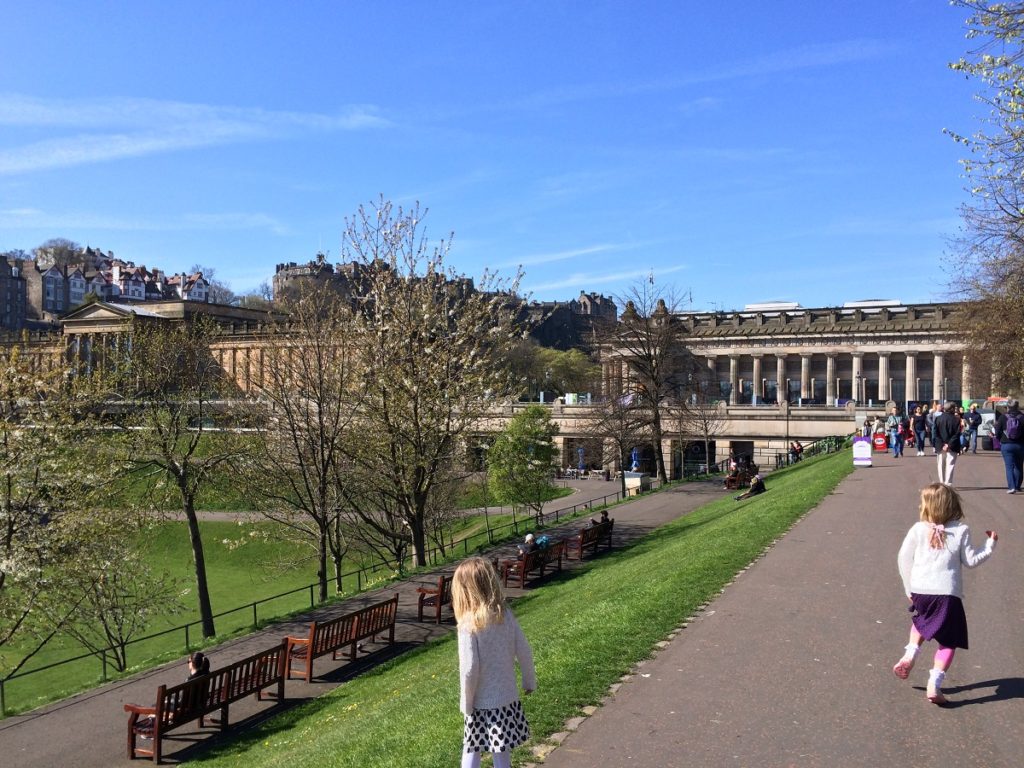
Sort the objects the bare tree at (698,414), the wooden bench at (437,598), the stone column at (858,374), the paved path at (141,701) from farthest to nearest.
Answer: the stone column at (858,374), the bare tree at (698,414), the wooden bench at (437,598), the paved path at (141,701)

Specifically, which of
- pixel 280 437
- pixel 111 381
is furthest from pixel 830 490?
pixel 111 381

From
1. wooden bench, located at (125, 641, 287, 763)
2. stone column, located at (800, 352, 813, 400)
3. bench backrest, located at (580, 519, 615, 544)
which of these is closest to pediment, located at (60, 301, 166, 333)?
stone column, located at (800, 352, 813, 400)

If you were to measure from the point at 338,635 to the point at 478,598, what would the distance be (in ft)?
32.5

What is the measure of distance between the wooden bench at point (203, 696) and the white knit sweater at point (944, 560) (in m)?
8.91

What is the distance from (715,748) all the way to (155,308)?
9797cm

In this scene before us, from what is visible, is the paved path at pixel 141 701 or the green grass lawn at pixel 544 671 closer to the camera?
the green grass lawn at pixel 544 671

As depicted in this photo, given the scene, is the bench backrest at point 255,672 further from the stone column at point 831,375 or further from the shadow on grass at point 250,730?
the stone column at point 831,375

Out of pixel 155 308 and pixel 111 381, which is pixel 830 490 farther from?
pixel 155 308

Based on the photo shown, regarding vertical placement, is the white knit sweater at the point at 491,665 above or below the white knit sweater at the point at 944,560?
below

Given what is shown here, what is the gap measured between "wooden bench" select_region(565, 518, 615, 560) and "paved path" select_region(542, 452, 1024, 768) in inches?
395

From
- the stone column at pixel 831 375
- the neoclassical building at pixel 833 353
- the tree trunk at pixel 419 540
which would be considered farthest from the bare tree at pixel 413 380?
the stone column at pixel 831 375

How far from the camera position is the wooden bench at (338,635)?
13766 mm

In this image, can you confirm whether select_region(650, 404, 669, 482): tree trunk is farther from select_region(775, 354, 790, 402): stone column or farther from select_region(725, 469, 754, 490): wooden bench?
select_region(775, 354, 790, 402): stone column

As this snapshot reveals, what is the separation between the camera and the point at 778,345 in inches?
2985
